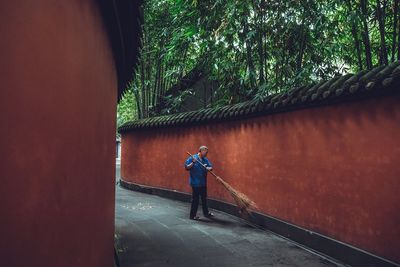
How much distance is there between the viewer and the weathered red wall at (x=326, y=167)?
4359mm

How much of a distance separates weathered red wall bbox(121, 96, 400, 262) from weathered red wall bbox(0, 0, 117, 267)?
3314 mm

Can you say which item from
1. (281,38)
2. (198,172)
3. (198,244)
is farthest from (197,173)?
(281,38)

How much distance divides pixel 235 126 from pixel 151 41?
5.42 meters

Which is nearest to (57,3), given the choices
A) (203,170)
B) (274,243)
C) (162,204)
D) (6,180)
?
(6,180)

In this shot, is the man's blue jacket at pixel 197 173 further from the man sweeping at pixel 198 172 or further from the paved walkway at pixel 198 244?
the paved walkway at pixel 198 244

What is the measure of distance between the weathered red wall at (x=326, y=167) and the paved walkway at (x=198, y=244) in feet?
1.85

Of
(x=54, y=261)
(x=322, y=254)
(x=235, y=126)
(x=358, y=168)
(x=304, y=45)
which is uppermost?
(x=304, y=45)

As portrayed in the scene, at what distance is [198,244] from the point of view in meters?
5.92

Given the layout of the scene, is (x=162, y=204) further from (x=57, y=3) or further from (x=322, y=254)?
(x=57, y=3)

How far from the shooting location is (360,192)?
4770mm

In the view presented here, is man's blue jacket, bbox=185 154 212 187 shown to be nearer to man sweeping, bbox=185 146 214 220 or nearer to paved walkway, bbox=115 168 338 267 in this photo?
man sweeping, bbox=185 146 214 220

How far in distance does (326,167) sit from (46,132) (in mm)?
4496

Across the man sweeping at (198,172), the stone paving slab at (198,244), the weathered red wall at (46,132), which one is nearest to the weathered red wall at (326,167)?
the stone paving slab at (198,244)

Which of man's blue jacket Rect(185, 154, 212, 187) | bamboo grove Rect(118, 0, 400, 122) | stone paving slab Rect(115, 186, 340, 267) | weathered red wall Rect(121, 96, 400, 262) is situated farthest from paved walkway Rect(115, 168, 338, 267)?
bamboo grove Rect(118, 0, 400, 122)
